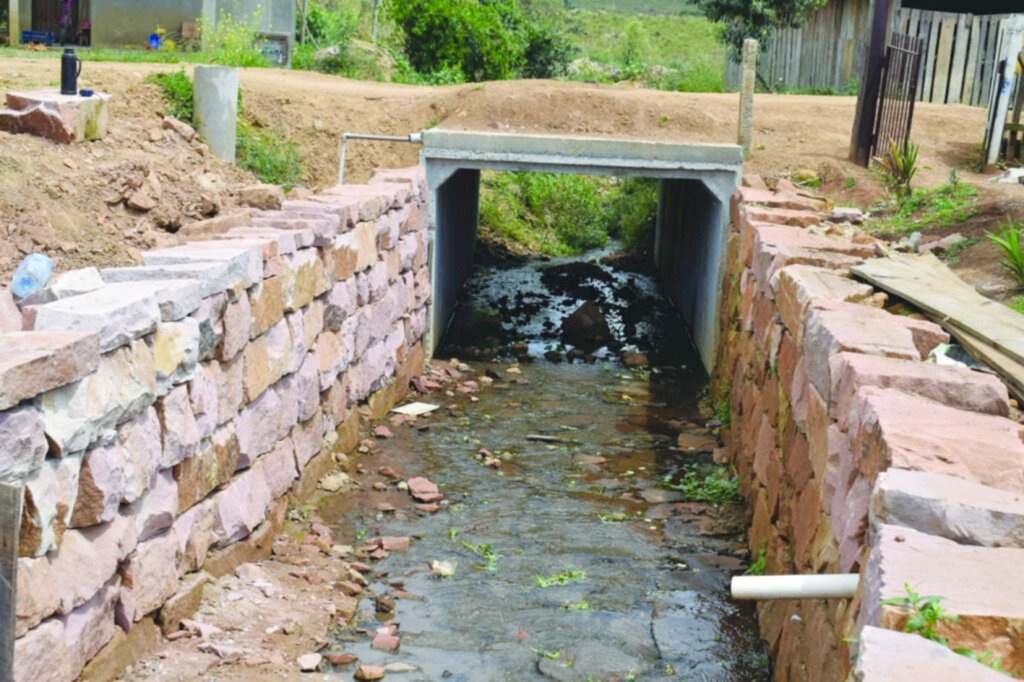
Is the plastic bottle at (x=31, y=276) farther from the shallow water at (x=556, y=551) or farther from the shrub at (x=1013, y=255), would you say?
the shrub at (x=1013, y=255)

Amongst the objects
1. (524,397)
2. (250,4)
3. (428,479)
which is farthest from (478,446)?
(250,4)

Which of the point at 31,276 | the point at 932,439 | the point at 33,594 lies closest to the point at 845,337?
the point at 932,439

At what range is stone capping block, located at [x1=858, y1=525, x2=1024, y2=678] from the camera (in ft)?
11.3

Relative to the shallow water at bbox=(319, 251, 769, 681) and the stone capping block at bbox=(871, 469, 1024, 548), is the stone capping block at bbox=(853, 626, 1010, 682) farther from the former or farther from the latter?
the shallow water at bbox=(319, 251, 769, 681)

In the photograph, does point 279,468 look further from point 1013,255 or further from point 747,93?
point 747,93

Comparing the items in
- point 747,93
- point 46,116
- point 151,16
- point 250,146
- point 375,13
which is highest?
point 375,13

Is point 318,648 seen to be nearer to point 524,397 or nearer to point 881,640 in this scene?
point 881,640

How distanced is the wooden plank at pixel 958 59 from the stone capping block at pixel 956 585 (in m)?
18.8

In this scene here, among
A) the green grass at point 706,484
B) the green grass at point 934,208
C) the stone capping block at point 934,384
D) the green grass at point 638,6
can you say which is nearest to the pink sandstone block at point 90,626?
the stone capping block at point 934,384

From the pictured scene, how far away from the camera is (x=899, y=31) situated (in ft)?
69.3

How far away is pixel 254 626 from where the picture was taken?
6793 mm

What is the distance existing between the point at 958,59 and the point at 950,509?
18.8m

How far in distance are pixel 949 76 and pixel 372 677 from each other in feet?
59.1

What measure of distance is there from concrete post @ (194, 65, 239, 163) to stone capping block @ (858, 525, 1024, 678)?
1029cm
